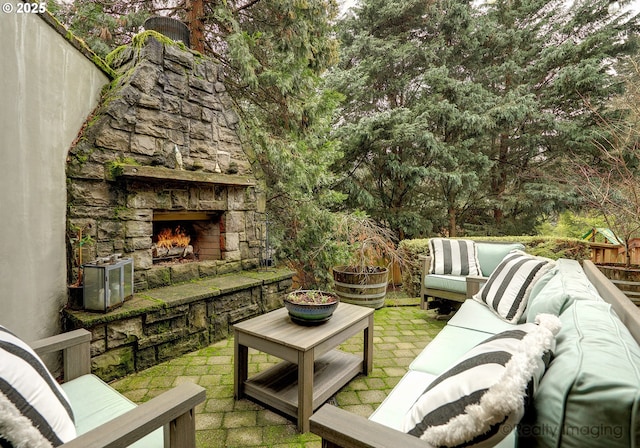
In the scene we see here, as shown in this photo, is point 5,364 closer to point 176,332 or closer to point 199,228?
point 176,332

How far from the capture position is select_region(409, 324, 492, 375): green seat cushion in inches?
61.9

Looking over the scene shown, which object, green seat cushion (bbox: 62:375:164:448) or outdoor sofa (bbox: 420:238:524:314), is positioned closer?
green seat cushion (bbox: 62:375:164:448)

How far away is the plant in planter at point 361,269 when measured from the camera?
3.71m

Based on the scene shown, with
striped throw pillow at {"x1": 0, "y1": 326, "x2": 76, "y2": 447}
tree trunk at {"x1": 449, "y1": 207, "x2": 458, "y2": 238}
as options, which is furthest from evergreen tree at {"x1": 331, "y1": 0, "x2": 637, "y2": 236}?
striped throw pillow at {"x1": 0, "y1": 326, "x2": 76, "y2": 447}

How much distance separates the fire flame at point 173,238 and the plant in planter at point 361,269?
1765 millimetres

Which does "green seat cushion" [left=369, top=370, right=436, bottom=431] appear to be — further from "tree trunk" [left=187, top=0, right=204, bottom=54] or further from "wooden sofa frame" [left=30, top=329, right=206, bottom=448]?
"tree trunk" [left=187, top=0, right=204, bottom=54]

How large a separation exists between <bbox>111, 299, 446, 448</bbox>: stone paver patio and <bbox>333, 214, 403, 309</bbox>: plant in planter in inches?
18.5

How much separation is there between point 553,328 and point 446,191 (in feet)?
17.5

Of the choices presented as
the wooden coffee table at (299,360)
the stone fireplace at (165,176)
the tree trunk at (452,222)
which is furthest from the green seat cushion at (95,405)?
the tree trunk at (452,222)

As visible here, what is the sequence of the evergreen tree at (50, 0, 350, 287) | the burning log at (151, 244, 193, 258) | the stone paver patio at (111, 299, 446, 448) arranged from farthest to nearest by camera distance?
the evergreen tree at (50, 0, 350, 287) < the burning log at (151, 244, 193, 258) < the stone paver patio at (111, 299, 446, 448)

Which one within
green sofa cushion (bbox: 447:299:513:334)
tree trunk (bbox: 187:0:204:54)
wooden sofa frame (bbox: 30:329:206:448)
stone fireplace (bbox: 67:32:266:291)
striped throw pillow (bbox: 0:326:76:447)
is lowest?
green sofa cushion (bbox: 447:299:513:334)

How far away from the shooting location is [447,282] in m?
3.34

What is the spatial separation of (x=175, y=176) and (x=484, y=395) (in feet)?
9.33

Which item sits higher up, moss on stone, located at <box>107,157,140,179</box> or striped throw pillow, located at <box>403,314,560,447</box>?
moss on stone, located at <box>107,157,140,179</box>
